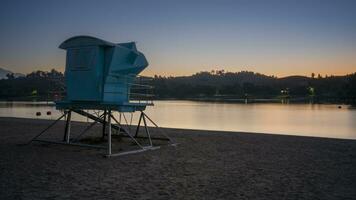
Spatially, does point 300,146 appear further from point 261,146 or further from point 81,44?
point 81,44

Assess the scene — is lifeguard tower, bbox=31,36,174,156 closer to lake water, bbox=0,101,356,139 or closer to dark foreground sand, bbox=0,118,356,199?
dark foreground sand, bbox=0,118,356,199

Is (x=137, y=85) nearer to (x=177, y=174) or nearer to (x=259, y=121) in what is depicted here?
(x=177, y=174)

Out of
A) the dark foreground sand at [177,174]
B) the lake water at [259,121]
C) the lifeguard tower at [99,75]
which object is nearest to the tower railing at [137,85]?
the lifeguard tower at [99,75]

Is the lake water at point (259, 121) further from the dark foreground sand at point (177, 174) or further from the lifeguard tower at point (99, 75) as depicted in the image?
the lifeguard tower at point (99, 75)

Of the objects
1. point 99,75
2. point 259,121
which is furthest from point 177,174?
point 259,121

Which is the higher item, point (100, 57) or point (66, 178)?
point (100, 57)

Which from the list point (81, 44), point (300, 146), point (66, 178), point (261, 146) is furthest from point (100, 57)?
point (300, 146)

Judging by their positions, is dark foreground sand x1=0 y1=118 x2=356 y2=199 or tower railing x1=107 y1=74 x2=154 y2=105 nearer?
dark foreground sand x1=0 y1=118 x2=356 y2=199

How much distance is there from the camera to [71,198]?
6.59m

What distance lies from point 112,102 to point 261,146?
253 inches

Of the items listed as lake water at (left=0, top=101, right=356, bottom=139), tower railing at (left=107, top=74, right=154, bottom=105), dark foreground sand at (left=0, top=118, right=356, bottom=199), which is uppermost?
tower railing at (left=107, top=74, right=154, bottom=105)

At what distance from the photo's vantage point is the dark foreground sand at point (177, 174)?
7.14 metres

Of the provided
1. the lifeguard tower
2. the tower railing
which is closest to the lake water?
the tower railing

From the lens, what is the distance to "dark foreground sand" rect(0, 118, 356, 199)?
281 inches
